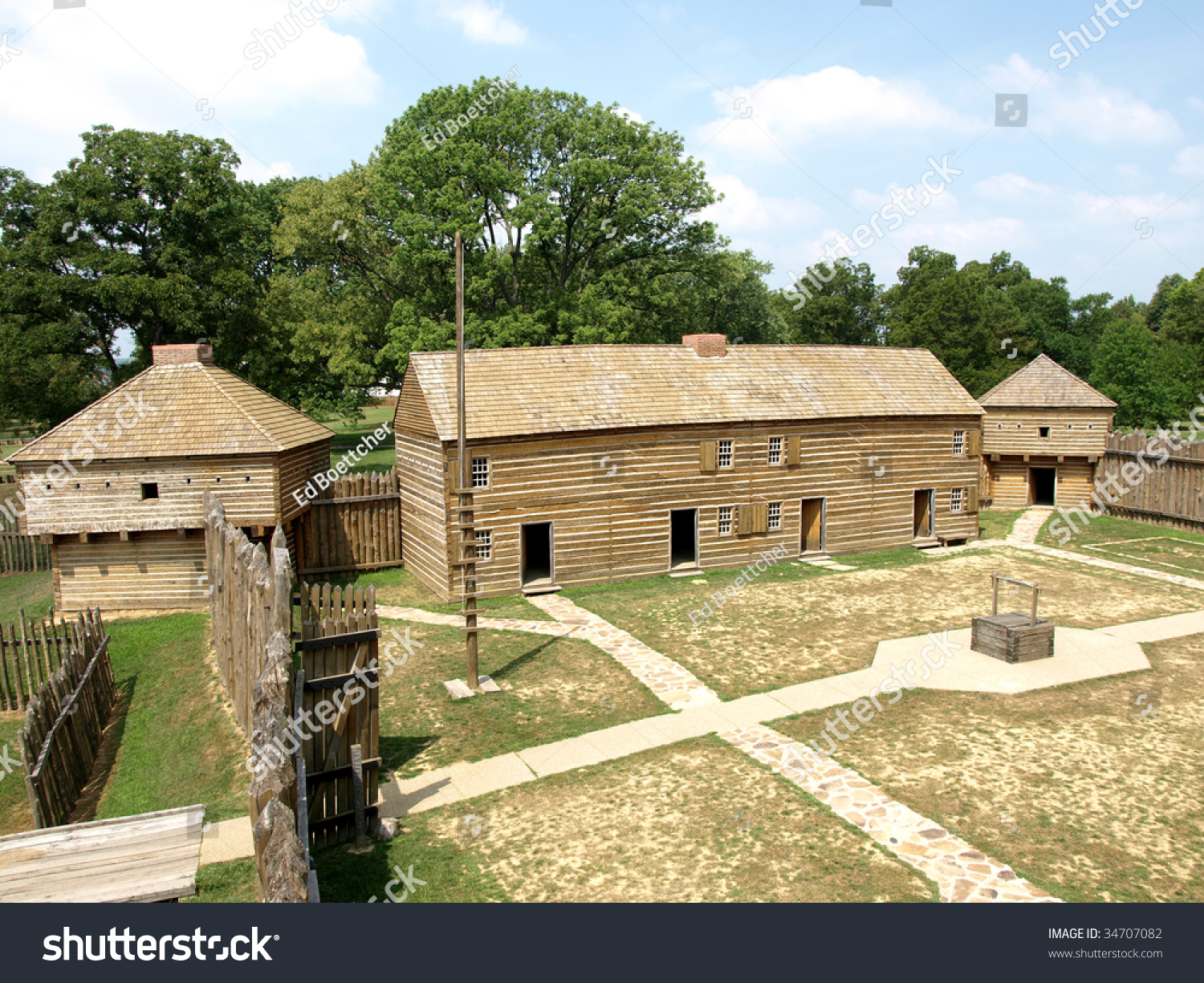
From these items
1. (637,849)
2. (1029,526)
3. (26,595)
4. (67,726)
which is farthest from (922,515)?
(26,595)

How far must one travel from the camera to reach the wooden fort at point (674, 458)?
69.5 feet

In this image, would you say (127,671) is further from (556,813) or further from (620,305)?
(620,305)

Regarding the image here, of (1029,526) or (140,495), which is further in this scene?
(1029,526)

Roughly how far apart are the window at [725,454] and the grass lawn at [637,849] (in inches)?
538

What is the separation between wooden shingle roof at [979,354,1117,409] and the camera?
31.8 metres

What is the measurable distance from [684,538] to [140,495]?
53.2 ft

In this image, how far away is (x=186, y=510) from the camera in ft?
64.0

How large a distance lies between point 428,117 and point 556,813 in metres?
31.8

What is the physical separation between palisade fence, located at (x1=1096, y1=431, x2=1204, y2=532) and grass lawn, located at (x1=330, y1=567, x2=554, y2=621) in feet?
80.2

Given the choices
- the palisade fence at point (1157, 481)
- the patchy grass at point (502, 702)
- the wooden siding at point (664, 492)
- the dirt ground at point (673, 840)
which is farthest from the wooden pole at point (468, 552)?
the palisade fence at point (1157, 481)

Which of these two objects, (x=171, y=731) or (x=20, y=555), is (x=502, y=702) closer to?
(x=171, y=731)

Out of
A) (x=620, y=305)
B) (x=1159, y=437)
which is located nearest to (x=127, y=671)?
(x=620, y=305)

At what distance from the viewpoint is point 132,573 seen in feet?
65.2

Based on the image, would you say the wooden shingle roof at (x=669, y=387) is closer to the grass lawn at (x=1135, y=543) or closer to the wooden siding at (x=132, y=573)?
the grass lawn at (x=1135, y=543)
